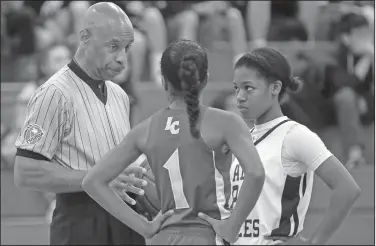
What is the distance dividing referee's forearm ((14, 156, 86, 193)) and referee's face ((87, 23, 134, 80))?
0.48 m

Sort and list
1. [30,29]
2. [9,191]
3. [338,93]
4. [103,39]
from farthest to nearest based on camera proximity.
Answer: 1. [30,29]
2. [338,93]
3. [9,191]
4. [103,39]

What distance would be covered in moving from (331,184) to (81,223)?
1134mm

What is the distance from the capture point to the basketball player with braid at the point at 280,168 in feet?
10.9

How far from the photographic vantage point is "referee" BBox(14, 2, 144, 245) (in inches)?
140

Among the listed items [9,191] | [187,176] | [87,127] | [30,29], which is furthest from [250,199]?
[30,29]

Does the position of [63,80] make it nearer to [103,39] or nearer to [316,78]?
[103,39]

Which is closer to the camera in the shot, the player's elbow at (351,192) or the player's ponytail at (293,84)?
the player's elbow at (351,192)

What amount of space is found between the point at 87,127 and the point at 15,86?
4.98m

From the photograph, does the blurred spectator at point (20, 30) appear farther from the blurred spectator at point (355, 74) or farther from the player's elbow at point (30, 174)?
the player's elbow at point (30, 174)

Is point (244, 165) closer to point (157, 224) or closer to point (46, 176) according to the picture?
point (157, 224)

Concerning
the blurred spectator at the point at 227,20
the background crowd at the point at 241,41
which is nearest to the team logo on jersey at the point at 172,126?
the background crowd at the point at 241,41

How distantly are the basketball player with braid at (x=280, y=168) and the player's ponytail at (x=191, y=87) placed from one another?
1.74 feet

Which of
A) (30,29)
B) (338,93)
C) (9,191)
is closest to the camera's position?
(9,191)

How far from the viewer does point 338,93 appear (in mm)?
8234
